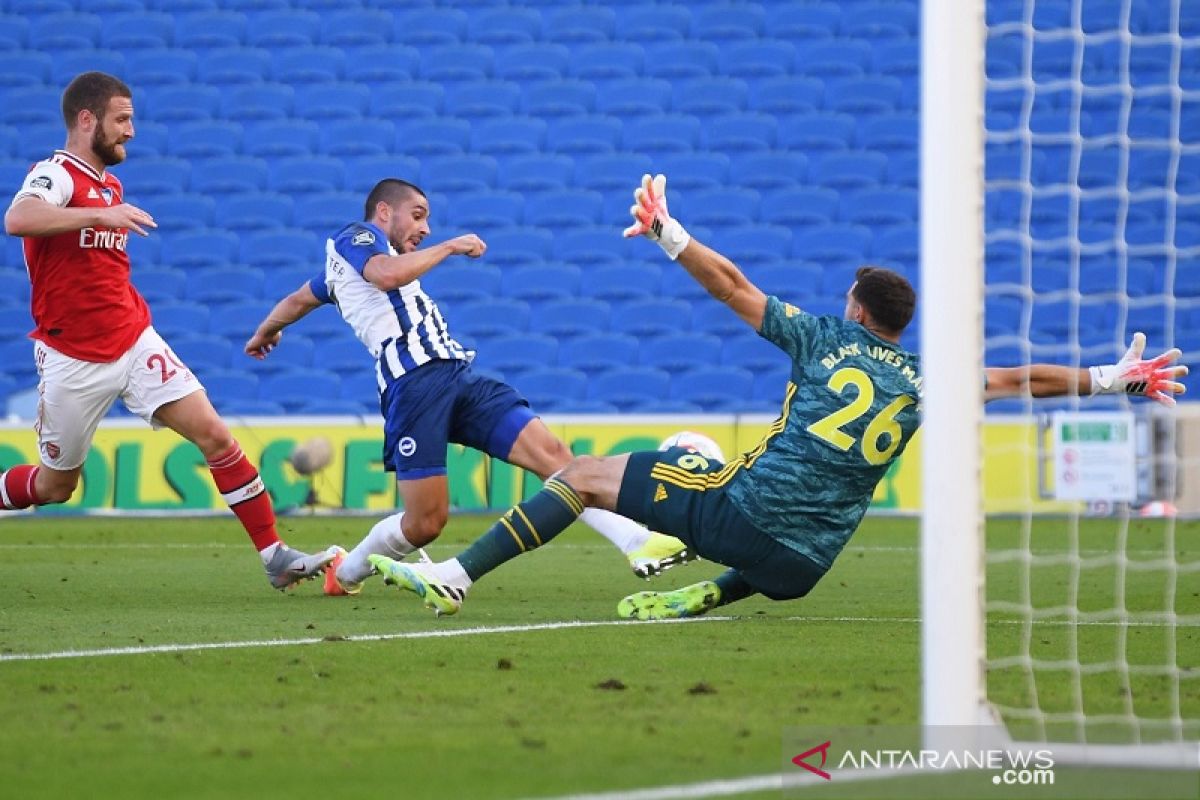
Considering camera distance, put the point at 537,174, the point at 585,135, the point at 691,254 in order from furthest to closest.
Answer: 1. the point at 585,135
2. the point at 537,174
3. the point at 691,254

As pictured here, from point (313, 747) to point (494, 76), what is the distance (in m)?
13.8

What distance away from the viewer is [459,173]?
16516 mm

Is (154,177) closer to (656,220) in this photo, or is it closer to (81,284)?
(81,284)

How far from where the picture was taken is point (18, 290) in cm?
1648

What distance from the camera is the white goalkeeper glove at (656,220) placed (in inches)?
227

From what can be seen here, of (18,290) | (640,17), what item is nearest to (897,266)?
(640,17)

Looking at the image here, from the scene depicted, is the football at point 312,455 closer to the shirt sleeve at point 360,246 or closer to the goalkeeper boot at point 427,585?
the shirt sleeve at point 360,246

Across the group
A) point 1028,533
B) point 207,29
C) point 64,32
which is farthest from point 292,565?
point 64,32

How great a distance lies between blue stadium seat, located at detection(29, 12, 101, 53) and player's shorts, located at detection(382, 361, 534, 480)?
10896 mm

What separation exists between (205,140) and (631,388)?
5008mm

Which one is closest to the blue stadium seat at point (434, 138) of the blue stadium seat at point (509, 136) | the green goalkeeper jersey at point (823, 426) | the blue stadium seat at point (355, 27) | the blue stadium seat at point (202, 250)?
the blue stadium seat at point (509, 136)

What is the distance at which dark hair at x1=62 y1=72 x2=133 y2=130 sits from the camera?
7.34 m

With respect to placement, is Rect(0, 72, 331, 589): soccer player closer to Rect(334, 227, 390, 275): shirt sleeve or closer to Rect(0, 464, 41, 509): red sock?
Rect(0, 464, 41, 509): red sock

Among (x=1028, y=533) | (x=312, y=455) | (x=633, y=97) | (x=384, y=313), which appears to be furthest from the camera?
(x=633, y=97)
